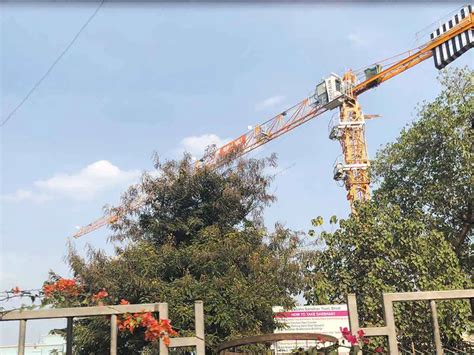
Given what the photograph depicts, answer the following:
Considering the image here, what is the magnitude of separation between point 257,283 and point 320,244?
4.18m

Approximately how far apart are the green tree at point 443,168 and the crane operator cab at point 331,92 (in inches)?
586

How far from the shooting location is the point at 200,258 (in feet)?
26.1

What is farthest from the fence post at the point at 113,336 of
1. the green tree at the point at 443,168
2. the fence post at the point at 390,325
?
the green tree at the point at 443,168

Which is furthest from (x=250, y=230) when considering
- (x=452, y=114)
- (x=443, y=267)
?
(x=452, y=114)

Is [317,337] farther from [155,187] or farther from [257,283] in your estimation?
[155,187]

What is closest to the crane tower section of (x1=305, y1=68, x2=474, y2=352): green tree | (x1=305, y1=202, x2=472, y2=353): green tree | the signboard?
(x1=305, y1=68, x2=474, y2=352): green tree

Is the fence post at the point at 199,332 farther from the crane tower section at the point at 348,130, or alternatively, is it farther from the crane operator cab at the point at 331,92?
the crane operator cab at the point at 331,92

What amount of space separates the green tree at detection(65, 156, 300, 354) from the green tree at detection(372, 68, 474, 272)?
5133mm

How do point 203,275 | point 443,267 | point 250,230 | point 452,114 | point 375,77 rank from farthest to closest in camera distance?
point 375,77 < point 452,114 < point 443,267 < point 250,230 < point 203,275

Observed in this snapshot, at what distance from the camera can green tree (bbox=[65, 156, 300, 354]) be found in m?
7.44

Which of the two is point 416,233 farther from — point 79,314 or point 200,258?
point 79,314

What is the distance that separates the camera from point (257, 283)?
777 cm

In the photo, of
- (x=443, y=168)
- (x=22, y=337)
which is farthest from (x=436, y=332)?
(x=443, y=168)

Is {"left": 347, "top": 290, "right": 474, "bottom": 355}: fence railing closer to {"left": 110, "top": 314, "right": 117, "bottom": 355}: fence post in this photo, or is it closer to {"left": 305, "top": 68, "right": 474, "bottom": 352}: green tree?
{"left": 110, "top": 314, "right": 117, "bottom": 355}: fence post
